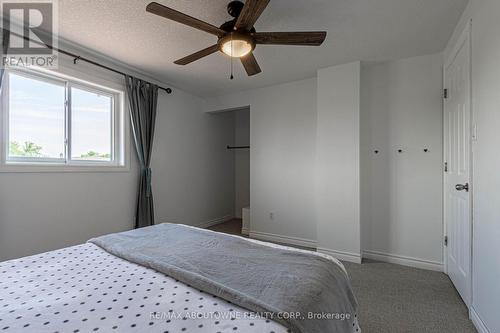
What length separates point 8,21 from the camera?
202 centimetres

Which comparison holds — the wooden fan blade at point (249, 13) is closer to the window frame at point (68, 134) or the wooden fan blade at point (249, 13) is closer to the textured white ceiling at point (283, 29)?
the textured white ceiling at point (283, 29)

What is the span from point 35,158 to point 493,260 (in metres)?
3.65

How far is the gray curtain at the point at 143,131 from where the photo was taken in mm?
3046

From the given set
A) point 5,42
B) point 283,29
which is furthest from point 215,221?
point 5,42

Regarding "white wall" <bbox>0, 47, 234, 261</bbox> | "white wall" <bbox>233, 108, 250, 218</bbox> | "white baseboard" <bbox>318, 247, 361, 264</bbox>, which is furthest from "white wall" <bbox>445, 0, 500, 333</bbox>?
"white wall" <bbox>233, 108, 250, 218</bbox>

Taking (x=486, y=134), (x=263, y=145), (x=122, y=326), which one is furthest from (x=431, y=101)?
(x=122, y=326)

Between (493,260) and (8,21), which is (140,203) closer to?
(8,21)

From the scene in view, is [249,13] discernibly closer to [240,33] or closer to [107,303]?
[240,33]

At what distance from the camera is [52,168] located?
2.32 metres

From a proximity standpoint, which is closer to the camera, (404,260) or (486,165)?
(486,165)

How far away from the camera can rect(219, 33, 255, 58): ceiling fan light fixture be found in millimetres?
1616

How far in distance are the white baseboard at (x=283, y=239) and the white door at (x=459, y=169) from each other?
1549mm
